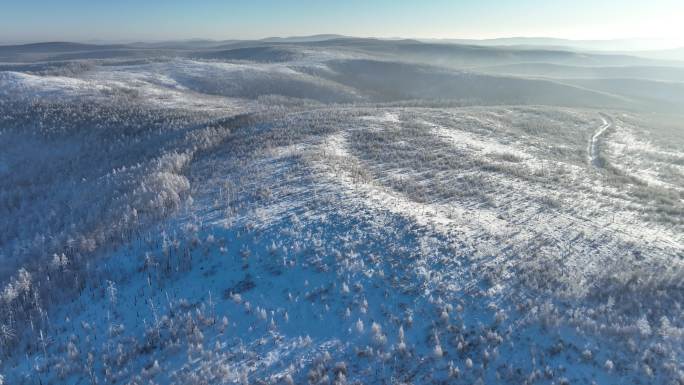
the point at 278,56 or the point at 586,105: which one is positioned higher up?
the point at 278,56

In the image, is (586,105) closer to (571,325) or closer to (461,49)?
(571,325)

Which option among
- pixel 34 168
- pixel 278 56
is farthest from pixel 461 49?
pixel 34 168

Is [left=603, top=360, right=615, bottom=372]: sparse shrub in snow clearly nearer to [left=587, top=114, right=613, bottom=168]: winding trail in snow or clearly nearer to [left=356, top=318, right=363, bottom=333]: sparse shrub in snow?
[left=356, top=318, right=363, bottom=333]: sparse shrub in snow

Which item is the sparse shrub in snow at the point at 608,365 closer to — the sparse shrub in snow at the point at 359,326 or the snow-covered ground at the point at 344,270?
the snow-covered ground at the point at 344,270

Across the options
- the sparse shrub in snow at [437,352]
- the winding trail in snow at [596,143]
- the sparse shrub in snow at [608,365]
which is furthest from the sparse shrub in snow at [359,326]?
the winding trail in snow at [596,143]

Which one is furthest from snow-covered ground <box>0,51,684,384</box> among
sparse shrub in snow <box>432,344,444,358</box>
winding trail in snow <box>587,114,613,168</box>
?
winding trail in snow <box>587,114,613,168</box>

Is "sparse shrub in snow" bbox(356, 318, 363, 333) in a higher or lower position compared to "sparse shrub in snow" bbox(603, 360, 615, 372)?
higher
